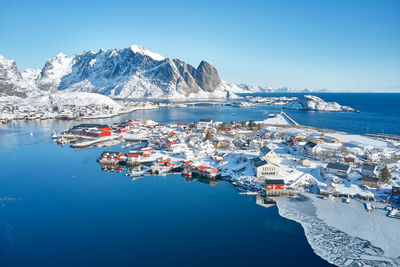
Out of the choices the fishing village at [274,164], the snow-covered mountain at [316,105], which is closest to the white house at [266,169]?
the fishing village at [274,164]

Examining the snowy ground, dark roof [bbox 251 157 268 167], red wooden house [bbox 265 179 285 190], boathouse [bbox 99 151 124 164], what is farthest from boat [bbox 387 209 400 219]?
boathouse [bbox 99 151 124 164]

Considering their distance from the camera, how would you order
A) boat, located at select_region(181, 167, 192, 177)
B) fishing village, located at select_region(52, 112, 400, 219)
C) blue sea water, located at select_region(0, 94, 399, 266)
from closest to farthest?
blue sea water, located at select_region(0, 94, 399, 266) < fishing village, located at select_region(52, 112, 400, 219) < boat, located at select_region(181, 167, 192, 177)

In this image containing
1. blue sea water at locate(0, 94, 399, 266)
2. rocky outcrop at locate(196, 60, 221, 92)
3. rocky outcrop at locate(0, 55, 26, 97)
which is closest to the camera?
blue sea water at locate(0, 94, 399, 266)

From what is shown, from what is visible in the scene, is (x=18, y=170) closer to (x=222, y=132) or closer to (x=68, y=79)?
(x=222, y=132)

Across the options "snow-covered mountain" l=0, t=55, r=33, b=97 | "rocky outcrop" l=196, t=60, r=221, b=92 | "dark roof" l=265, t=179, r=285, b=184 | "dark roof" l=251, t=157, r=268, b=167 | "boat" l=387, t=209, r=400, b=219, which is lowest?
"boat" l=387, t=209, r=400, b=219

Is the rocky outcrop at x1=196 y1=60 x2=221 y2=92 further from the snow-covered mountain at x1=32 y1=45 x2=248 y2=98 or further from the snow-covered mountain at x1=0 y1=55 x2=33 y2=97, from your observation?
the snow-covered mountain at x1=0 y1=55 x2=33 y2=97

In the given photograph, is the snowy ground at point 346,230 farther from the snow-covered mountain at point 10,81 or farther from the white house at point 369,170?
the snow-covered mountain at point 10,81

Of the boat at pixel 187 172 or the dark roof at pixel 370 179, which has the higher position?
the dark roof at pixel 370 179
